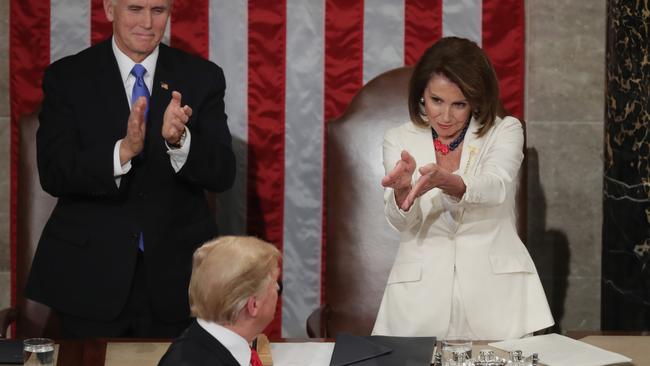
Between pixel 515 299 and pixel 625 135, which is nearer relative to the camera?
pixel 515 299

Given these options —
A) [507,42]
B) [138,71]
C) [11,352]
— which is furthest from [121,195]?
[507,42]

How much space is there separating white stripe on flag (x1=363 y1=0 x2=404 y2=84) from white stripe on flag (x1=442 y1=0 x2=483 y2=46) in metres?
0.20

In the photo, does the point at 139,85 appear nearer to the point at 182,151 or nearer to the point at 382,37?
the point at 182,151

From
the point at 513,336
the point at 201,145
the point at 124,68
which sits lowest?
the point at 513,336

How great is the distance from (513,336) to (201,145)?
1207 mm

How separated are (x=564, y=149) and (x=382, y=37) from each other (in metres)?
Answer: 0.98

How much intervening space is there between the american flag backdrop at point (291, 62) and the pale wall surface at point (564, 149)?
0.25 feet

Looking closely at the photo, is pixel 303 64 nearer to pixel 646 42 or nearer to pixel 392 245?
pixel 392 245

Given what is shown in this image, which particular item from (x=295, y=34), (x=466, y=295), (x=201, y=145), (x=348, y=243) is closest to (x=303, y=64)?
(x=295, y=34)

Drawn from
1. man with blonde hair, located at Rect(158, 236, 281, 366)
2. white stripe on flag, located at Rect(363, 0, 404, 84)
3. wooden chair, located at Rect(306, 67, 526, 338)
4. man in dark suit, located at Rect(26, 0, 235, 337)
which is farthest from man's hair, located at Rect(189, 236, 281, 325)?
white stripe on flag, located at Rect(363, 0, 404, 84)

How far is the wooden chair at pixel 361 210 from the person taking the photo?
450 centimetres

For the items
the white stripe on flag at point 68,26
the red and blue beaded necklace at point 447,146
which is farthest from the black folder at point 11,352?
the white stripe on flag at point 68,26

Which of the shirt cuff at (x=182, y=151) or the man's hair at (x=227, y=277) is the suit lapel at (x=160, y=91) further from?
the man's hair at (x=227, y=277)

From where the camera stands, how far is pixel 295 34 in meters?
4.88
